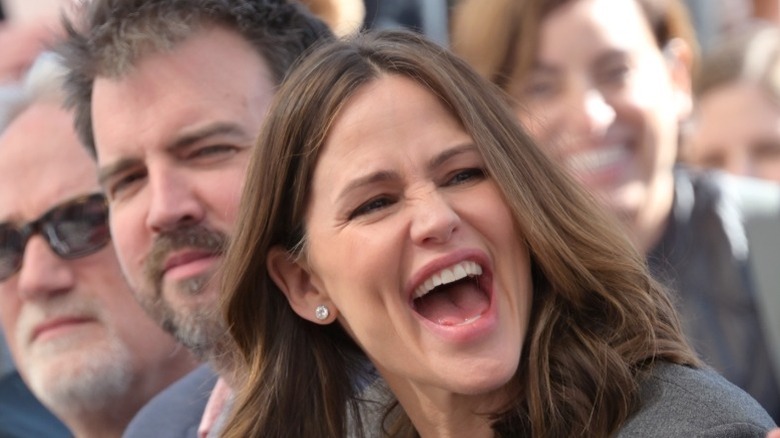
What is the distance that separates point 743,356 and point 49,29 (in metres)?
1.72

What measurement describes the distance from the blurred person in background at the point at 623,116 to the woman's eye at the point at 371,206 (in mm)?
1033

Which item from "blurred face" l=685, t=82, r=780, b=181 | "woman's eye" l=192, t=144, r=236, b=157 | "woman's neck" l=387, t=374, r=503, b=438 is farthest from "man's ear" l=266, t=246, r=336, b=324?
"blurred face" l=685, t=82, r=780, b=181

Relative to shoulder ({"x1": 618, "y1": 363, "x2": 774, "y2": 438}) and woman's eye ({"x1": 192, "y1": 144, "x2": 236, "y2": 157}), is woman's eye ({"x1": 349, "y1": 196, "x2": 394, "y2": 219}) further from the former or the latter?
woman's eye ({"x1": 192, "y1": 144, "x2": 236, "y2": 157})

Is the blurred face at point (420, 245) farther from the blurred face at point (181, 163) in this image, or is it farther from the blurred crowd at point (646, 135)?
the blurred crowd at point (646, 135)

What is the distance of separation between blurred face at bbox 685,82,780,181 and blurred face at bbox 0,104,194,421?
4.69 feet

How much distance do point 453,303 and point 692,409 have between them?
372 millimetres

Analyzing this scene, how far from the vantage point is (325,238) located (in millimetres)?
1952

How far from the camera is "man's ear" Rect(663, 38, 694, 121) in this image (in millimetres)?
3086

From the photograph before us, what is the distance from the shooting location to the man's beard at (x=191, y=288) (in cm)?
243

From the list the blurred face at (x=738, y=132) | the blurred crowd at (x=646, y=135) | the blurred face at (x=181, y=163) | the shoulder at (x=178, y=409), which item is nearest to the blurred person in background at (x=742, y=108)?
the blurred face at (x=738, y=132)

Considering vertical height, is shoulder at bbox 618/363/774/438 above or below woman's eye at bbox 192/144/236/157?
below

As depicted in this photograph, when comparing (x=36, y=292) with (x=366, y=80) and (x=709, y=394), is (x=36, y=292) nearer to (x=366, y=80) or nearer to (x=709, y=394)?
(x=366, y=80)

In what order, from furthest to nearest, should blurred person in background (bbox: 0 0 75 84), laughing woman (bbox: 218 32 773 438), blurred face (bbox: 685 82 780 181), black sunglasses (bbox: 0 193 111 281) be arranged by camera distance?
blurred face (bbox: 685 82 780 181) < blurred person in background (bbox: 0 0 75 84) < black sunglasses (bbox: 0 193 111 281) < laughing woman (bbox: 218 32 773 438)

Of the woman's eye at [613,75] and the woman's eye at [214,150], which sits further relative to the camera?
the woman's eye at [613,75]
